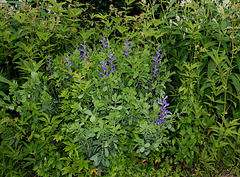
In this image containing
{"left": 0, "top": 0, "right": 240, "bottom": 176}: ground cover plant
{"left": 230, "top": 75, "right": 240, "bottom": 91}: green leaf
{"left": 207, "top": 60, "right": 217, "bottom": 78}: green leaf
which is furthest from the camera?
{"left": 207, "top": 60, "right": 217, "bottom": 78}: green leaf

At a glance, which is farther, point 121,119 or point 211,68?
point 211,68

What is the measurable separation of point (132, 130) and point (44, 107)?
0.98m

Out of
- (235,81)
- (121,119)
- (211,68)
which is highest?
(211,68)

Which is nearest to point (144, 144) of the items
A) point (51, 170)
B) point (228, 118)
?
point (51, 170)

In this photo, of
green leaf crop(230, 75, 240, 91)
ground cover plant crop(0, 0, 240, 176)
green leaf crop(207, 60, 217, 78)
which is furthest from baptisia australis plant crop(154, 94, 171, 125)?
green leaf crop(230, 75, 240, 91)

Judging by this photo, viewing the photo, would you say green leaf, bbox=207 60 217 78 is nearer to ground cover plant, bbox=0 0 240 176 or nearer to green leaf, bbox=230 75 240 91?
ground cover plant, bbox=0 0 240 176

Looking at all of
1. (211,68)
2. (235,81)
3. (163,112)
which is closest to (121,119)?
(163,112)

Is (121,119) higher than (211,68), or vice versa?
(211,68)

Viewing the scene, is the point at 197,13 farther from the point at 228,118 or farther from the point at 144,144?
the point at 144,144

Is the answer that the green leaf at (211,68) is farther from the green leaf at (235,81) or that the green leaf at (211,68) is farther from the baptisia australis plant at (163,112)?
the baptisia australis plant at (163,112)

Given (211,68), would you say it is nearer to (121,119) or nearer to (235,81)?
(235,81)

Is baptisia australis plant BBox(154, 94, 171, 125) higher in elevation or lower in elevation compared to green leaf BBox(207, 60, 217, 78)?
lower

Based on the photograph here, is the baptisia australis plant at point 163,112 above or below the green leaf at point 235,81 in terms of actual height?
below

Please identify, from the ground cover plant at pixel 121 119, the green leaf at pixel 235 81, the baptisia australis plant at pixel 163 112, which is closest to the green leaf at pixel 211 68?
the ground cover plant at pixel 121 119
